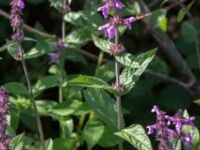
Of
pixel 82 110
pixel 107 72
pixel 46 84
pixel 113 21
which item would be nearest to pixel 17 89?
pixel 46 84

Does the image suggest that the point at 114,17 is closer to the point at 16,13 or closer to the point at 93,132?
the point at 16,13

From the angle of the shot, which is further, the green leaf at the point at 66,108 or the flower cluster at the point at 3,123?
the green leaf at the point at 66,108

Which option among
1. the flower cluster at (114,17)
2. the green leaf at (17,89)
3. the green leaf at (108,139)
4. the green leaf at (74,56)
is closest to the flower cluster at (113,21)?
the flower cluster at (114,17)

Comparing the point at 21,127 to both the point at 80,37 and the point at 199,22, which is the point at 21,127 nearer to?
the point at 80,37

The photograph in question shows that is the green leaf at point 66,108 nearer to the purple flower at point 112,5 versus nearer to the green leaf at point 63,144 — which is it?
the green leaf at point 63,144

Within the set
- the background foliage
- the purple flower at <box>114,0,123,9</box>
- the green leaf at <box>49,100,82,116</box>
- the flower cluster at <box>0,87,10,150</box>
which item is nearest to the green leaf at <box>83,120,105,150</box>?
the background foliage
